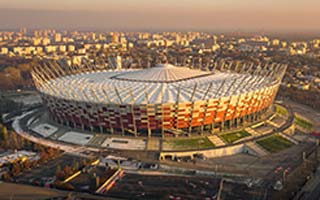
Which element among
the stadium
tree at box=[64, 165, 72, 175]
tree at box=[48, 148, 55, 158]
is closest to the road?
the stadium

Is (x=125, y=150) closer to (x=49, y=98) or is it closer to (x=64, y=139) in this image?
(x=64, y=139)

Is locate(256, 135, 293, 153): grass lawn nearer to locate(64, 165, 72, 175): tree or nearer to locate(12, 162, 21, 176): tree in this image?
locate(64, 165, 72, 175): tree

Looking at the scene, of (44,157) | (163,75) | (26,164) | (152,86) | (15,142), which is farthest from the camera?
(163,75)

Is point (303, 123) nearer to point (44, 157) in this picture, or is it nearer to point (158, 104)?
point (158, 104)

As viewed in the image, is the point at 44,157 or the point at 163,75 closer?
the point at 44,157

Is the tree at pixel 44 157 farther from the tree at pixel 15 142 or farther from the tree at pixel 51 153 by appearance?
the tree at pixel 15 142

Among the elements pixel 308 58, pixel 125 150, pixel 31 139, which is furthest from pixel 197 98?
pixel 308 58

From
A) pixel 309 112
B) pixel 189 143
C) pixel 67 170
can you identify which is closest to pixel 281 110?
pixel 309 112

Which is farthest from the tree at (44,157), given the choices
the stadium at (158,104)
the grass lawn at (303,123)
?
the grass lawn at (303,123)
